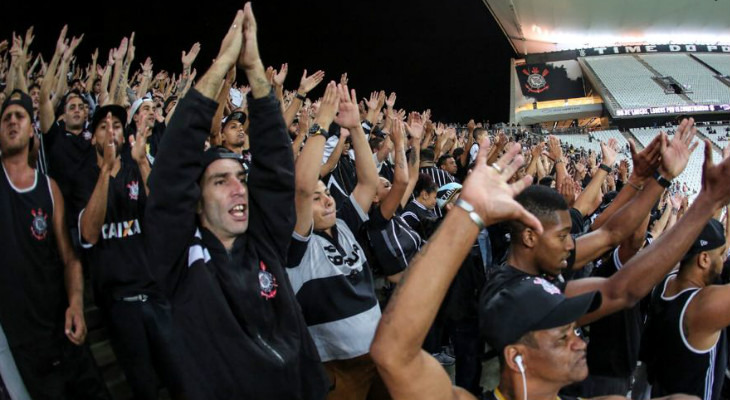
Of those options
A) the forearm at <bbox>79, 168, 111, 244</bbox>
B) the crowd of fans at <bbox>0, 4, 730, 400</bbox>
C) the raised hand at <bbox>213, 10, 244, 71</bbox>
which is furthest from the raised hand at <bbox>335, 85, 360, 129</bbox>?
the forearm at <bbox>79, 168, 111, 244</bbox>

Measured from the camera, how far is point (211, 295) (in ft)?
5.86

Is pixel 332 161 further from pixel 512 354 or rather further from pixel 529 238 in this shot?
pixel 512 354

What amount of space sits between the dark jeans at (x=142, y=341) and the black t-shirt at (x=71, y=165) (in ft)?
3.12

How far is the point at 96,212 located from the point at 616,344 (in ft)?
9.45

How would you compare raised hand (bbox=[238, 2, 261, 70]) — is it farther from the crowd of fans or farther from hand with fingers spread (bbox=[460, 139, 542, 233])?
hand with fingers spread (bbox=[460, 139, 542, 233])

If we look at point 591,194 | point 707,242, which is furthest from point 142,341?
→ point 591,194

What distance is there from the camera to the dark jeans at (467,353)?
390cm

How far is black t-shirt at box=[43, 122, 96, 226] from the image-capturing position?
3.46 m

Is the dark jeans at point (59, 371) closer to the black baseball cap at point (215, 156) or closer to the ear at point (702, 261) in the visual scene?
the black baseball cap at point (215, 156)

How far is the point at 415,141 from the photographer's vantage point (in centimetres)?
456

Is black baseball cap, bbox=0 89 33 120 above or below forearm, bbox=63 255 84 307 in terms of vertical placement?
above

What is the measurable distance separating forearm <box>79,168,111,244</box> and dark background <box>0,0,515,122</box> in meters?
11.9

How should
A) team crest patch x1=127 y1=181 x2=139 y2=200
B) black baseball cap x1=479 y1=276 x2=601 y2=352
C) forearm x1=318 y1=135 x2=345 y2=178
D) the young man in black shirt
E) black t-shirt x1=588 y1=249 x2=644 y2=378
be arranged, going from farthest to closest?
forearm x1=318 y1=135 x2=345 y2=178 → team crest patch x1=127 y1=181 x2=139 y2=200 → black t-shirt x1=588 y1=249 x2=644 y2=378 → the young man in black shirt → black baseball cap x1=479 y1=276 x2=601 y2=352

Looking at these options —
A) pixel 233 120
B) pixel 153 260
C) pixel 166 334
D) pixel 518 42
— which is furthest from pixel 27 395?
pixel 518 42
